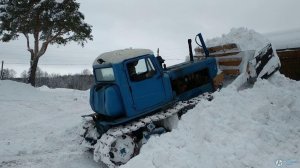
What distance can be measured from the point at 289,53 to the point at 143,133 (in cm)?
900

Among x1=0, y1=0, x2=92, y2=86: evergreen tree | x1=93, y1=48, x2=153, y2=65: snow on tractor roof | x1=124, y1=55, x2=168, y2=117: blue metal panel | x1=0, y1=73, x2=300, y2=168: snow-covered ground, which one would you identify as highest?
x1=0, y1=0, x2=92, y2=86: evergreen tree

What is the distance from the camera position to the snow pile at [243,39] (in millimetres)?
12327

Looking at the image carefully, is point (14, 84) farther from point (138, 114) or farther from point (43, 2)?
point (138, 114)

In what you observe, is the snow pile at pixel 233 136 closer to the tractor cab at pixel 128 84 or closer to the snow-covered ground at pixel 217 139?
the snow-covered ground at pixel 217 139

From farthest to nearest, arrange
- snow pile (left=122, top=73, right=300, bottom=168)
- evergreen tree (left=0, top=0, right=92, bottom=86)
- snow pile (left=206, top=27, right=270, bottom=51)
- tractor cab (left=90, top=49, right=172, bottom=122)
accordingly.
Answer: evergreen tree (left=0, top=0, right=92, bottom=86), snow pile (left=206, top=27, right=270, bottom=51), tractor cab (left=90, top=49, right=172, bottom=122), snow pile (left=122, top=73, right=300, bottom=168)

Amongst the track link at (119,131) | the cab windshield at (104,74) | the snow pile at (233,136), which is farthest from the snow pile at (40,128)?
the snow pile at (233,136)

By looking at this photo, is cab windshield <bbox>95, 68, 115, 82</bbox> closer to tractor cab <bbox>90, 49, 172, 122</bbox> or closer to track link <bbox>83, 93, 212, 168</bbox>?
tractor cab <bbox>90, 49, 172, 122</bbox>

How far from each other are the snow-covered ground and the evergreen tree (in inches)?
573

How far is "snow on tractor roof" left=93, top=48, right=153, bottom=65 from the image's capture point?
9.65m

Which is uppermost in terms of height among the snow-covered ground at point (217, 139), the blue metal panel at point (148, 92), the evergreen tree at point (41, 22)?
the evergreen tree at point (41, 22)

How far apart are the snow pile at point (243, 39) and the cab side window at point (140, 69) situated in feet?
12.3

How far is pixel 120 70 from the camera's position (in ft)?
31.2

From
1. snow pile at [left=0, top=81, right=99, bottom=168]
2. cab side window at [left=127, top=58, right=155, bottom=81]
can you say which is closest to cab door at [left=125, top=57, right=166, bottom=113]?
cab side window at [left=127, top=58, right=155, bottom=81]

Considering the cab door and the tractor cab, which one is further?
the cab door
